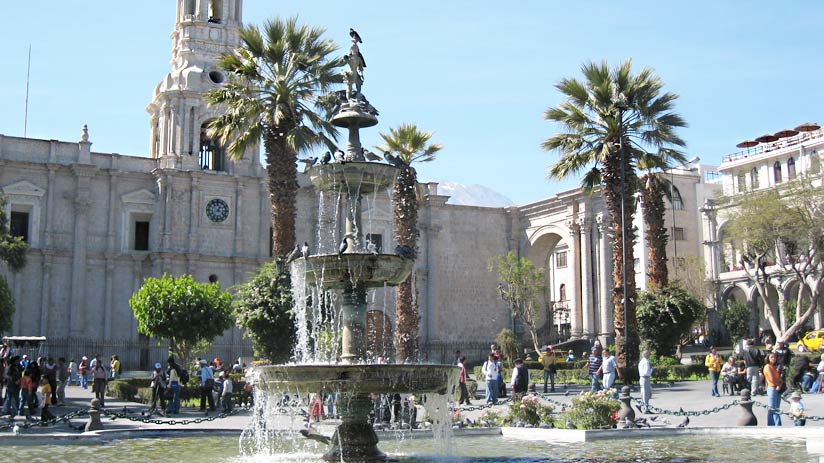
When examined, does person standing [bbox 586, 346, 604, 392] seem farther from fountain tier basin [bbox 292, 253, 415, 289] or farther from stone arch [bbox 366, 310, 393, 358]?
stone arch [bbox 366, 310, 393, 358]

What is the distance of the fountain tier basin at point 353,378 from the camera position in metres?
10.3

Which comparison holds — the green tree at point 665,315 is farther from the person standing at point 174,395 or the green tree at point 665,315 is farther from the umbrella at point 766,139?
the umbrella at point 766,139

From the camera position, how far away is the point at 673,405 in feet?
67.5

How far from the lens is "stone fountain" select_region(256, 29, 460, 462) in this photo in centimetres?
1040

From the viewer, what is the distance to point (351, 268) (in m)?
11.7

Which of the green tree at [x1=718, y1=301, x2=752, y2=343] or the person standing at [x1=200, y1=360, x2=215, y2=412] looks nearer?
the person standing at [x1=200, y1=360, x2=215, y2=412]

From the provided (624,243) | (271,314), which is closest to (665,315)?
(624,243)

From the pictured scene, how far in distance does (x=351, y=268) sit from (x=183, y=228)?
29231 millimetres

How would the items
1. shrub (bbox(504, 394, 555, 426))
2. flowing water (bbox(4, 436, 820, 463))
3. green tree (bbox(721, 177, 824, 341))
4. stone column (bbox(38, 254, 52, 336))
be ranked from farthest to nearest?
green tree (bbox(721, 177, 824, 341))
stone column (bbox(38, 254, 52, 336))
shrub (bbox(504, 394, 555, 426))
flowing water (bbox(4, 436, 820, 463))

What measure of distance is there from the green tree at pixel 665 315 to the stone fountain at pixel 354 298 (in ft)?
51.0

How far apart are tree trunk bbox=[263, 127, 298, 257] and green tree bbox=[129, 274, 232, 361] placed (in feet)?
21.8

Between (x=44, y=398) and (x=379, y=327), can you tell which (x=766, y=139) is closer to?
(x=379, y=327)

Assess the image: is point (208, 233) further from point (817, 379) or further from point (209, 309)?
point (817, 379)

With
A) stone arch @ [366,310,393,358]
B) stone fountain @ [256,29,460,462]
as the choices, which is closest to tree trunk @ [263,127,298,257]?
stone fountain @ [256,29,460,462]
